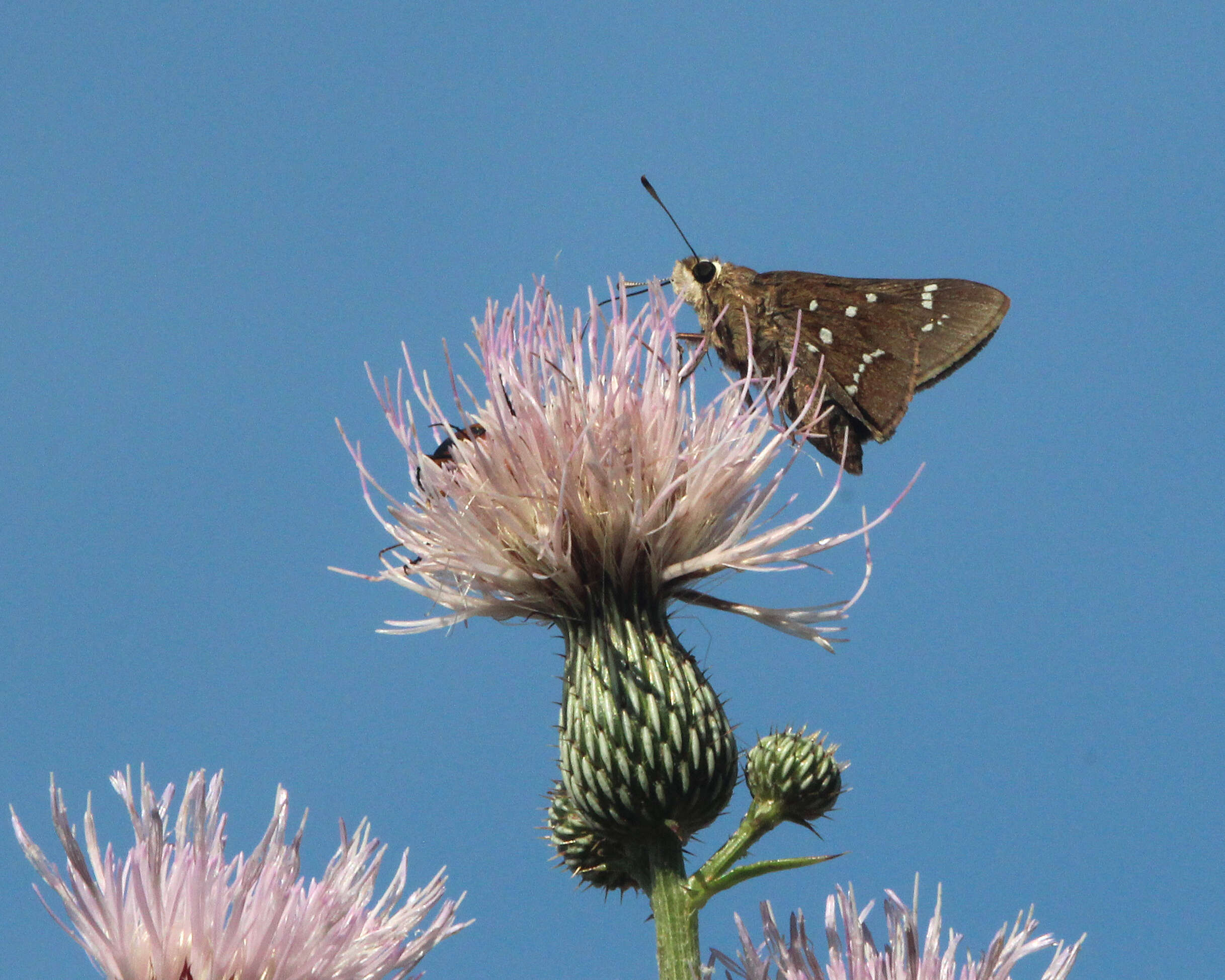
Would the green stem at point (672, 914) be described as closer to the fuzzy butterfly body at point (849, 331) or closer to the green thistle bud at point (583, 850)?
the green thistle bud at point (583, 850)

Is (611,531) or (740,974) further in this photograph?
(611,531)

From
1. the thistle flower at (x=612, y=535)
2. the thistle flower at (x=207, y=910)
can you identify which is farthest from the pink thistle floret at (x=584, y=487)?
the thistle flower at (x=207, y=910)

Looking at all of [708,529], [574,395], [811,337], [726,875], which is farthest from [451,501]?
[811,337]

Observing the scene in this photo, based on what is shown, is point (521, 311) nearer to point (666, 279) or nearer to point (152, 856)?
point (666, 279)

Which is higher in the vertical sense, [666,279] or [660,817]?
[666,279]

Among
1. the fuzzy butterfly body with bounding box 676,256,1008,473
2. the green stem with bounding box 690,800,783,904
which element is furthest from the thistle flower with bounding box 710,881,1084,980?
the fuzzy butterfly body with bounding box 676,256,1008,473

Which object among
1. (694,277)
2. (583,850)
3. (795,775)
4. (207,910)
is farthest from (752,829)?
(694,277)
